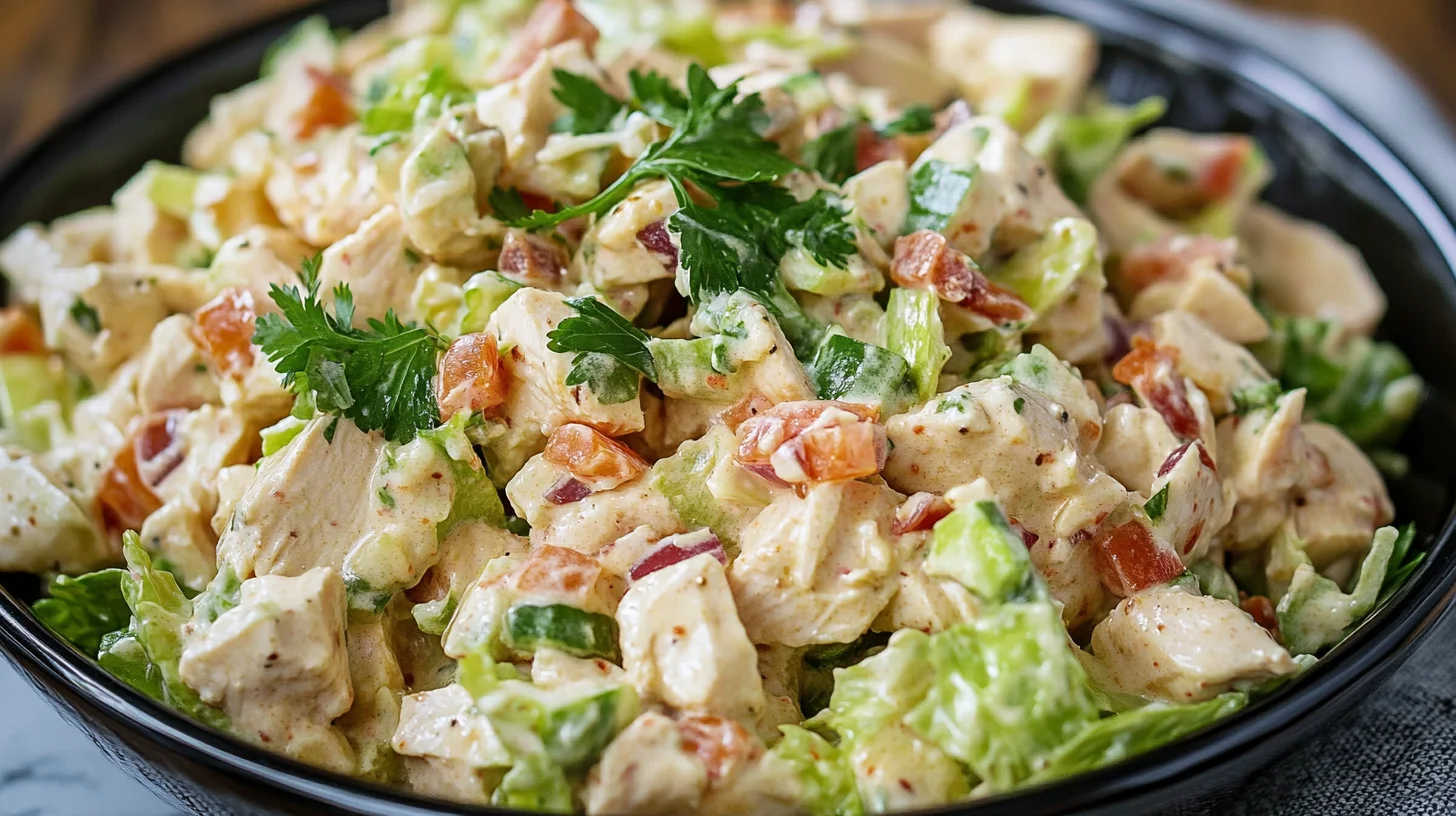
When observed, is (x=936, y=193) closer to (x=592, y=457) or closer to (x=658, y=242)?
(x=658, y=242)

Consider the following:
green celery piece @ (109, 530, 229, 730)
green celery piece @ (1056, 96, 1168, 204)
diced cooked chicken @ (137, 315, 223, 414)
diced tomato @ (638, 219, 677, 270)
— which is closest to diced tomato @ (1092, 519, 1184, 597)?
diced tomato @ (638, 219, 677, 270)

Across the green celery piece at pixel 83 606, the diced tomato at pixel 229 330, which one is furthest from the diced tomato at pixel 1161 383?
the green celery piece at pixel 83 606

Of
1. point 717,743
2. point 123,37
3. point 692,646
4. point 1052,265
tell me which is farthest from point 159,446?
point 123,37

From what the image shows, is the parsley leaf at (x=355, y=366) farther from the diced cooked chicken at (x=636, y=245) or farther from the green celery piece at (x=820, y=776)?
the green celery piece at (x=820, y=776)

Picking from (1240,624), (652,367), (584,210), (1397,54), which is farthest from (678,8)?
(1397,54)

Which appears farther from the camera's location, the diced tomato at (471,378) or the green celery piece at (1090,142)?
the green celery piece at (1090,142)
